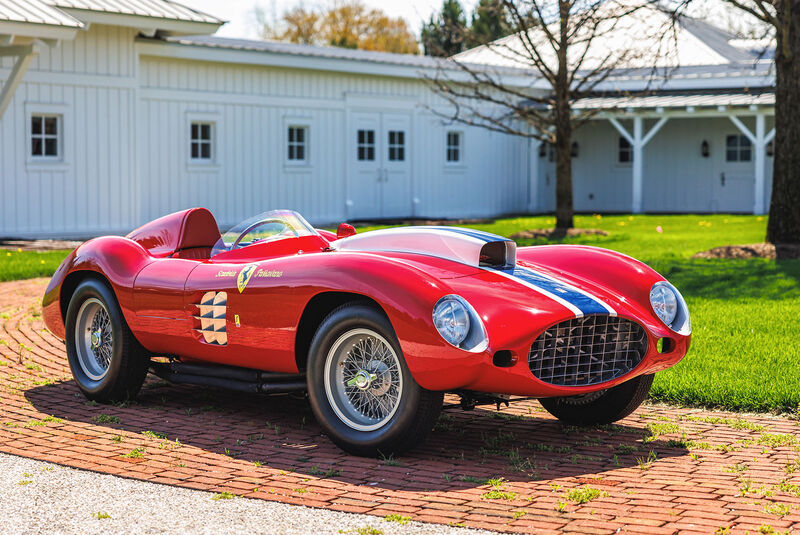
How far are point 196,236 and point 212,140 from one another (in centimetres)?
1575

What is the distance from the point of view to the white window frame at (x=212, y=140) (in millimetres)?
21328

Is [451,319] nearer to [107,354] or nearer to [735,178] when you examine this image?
[107,354]

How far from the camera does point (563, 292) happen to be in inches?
203

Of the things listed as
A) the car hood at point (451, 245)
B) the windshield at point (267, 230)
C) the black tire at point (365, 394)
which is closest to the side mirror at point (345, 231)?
the windshield at point (267, 230)

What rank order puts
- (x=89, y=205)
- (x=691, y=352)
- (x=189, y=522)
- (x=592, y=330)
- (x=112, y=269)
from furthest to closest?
(x=89, y=205) < (x=691, y=352) < (x=112, y=269) < (x=592, y=330) < (x=189, y=522)

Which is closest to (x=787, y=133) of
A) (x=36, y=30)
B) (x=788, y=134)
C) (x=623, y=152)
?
(x=788, y=134)

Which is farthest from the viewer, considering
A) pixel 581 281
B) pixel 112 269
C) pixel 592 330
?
pixel 112 269

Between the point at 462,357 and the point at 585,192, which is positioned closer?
the point at 462,357

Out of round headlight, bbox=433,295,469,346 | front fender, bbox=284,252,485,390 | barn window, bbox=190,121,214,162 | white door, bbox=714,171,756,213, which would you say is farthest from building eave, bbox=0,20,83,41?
white door, bbox=714,171,756,213

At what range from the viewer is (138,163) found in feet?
66.5

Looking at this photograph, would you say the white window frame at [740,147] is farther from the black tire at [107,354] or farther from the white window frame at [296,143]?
the black tire at [107,354]

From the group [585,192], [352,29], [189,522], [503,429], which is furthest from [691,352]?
[352,29]

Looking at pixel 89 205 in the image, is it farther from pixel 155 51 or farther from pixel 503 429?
pixel 503 429

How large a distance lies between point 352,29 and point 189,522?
55.6 meters
